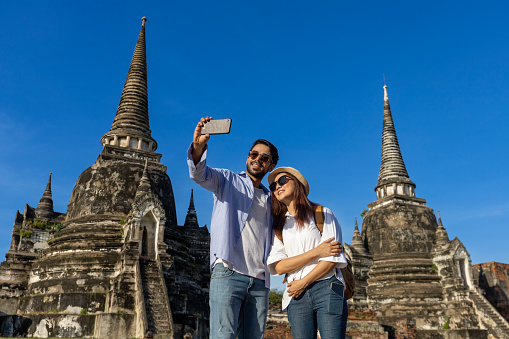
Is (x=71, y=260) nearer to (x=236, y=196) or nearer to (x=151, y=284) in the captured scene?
(x=151, y=284)

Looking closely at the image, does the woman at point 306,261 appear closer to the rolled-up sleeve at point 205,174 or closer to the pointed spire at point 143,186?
the rolled-up sleeve at point 205,174

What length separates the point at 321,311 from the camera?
13.9 feet

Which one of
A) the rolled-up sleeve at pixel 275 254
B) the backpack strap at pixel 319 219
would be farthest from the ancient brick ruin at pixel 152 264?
the backpack strap at pixel 319 219

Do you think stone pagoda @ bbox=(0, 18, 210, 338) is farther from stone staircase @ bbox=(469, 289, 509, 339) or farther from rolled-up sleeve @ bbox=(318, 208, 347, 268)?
stone staircase @ bbox=(469, 289, 509, 339)

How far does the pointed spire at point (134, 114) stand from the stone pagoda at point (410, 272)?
14.5 metres

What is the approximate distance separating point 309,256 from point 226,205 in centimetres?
96

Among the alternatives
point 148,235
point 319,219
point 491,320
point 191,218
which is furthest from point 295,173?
point 491,320

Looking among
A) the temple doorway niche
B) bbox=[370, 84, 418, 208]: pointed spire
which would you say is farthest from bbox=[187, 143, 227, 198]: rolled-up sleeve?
bbox=[370, 84, 418, 208]: pointed spire

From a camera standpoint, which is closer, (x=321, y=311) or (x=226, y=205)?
(x=321, y=311)

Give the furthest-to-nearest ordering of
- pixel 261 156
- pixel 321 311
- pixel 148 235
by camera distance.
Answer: pixel 148 235 → pixel 261 156 → pixel 321 311

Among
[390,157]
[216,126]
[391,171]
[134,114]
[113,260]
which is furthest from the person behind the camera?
[390,157]

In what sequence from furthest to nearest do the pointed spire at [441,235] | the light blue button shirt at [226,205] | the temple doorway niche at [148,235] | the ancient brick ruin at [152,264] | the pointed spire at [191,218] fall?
the pointed spire at [441,235]
the pointed spire at [191,218]
the temple doorway niche at [148,235]
the ancient brick ruin at [152,264]
the light blue button shirt at [226,205]

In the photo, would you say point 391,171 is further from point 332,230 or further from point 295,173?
point 332,230

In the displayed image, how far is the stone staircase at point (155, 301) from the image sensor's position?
15984 mm
